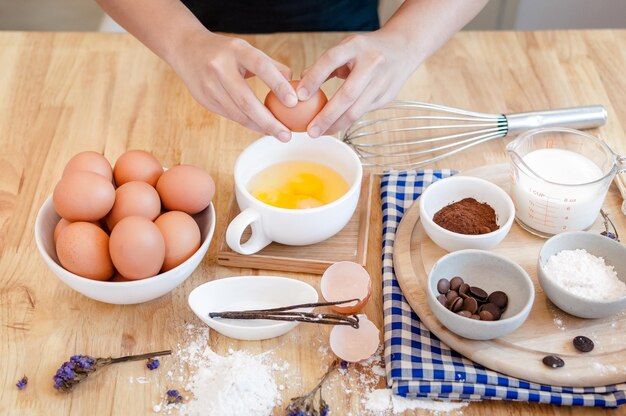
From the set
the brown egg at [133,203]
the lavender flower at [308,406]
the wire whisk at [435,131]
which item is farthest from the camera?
the wire whisk at [435,131]

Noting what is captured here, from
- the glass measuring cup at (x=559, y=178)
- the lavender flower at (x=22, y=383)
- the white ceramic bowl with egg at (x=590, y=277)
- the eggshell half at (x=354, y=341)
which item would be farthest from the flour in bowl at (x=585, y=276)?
the lavender flower at (x=22, y=383)

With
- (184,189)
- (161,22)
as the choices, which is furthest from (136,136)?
(184,189)

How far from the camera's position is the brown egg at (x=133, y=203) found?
3.47ft

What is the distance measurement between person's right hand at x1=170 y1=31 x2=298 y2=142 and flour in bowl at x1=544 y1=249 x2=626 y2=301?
0.46 meters

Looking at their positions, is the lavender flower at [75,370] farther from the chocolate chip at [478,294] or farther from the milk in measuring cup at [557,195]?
the milk in measuring cup at [557,195]

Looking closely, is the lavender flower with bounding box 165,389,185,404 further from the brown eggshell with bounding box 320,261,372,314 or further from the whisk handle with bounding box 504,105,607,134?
the whisk handle with bounding box 504,105,607,134

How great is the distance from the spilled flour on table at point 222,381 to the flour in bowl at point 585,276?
43 cm

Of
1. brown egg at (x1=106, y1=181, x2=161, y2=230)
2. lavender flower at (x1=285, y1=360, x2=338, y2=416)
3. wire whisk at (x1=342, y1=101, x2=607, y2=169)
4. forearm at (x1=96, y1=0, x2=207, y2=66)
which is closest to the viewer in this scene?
lavender flower at (x1=285, y1=360, x2=338, y2=416)

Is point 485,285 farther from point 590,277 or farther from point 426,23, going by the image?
point 426,23

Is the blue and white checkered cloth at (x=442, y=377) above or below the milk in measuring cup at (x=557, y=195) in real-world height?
below

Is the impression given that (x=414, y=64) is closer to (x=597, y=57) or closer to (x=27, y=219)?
(x=597, y=57)

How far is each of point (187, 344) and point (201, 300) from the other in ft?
0.23

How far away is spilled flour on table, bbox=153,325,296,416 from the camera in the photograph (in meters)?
0.98

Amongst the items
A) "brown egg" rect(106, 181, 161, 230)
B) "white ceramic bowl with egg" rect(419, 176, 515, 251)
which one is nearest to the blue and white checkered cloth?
"white ceramic bowl with egg" rect(419, 176, 515, 251)
